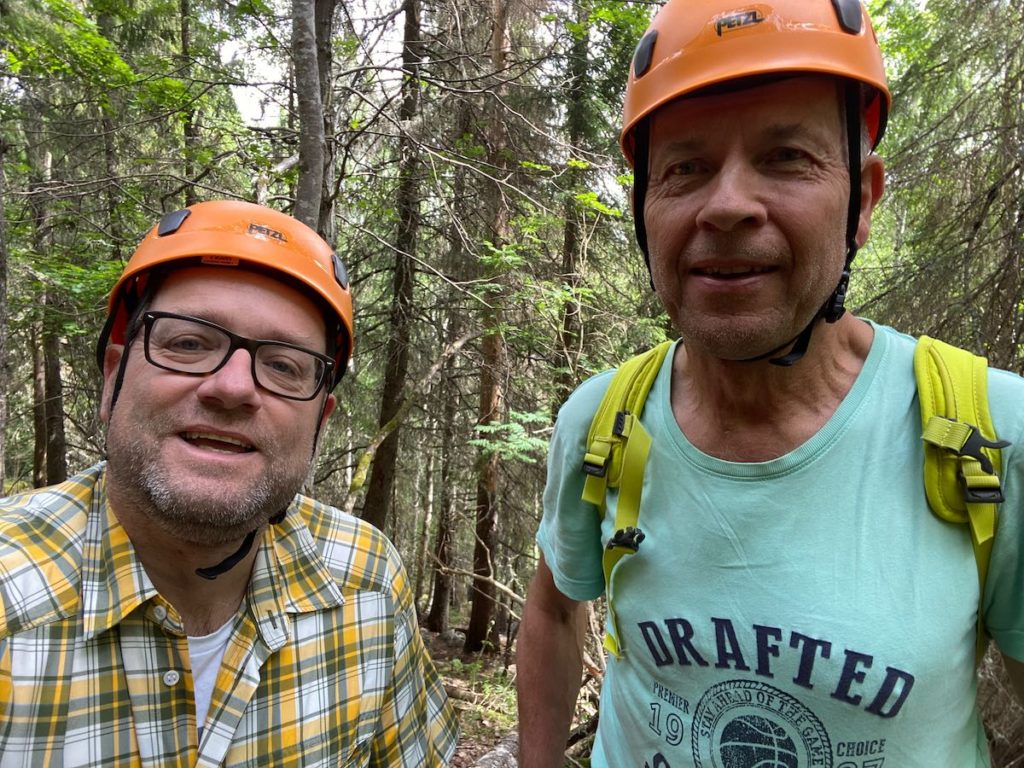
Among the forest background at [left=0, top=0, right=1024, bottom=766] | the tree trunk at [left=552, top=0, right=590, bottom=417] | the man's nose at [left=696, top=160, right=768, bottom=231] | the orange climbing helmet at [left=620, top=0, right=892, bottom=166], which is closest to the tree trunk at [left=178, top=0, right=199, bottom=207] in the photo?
the forest background at [left=0, top=0, right=1024, bottom=766]

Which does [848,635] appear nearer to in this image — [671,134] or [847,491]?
[847,491]

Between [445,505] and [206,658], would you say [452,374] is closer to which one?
[445,505]

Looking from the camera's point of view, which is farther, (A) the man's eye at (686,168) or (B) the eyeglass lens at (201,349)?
(B) the eyeglass lens at (201,349)

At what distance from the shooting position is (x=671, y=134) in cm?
150

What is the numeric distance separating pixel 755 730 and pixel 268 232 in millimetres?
1965

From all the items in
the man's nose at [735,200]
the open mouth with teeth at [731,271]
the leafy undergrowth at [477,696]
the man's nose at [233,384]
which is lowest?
the leafy undergrowth at [477,696]

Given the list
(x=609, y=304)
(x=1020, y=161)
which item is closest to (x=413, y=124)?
(x=609, y=304)

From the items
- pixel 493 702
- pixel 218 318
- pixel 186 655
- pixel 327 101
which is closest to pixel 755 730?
pixel 186 655

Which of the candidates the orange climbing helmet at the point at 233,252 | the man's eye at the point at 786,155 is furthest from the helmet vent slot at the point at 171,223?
the man's eye at the point at 786,155

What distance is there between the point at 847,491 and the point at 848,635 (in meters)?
0.31

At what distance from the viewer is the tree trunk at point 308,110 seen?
3594 mm

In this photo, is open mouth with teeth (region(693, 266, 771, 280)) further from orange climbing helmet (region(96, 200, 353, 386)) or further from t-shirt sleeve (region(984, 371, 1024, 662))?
orange climbing helmet (region(96, 200, 353, 386))

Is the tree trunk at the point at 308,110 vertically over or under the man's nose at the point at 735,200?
over

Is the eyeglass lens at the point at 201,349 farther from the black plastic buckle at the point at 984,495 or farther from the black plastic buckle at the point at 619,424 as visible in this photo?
the black plastic buckle at the point at 984,495
